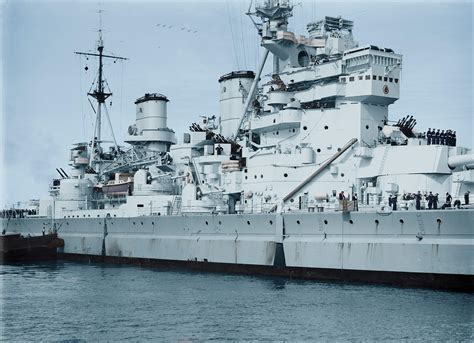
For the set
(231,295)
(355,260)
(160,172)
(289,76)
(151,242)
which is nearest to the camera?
(231,295)

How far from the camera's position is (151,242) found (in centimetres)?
3672

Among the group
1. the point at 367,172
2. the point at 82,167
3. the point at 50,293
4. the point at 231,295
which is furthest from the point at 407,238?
the point at 82,167

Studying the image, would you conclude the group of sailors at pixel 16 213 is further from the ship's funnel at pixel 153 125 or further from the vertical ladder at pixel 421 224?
the vertical ladder at pixel 421 224

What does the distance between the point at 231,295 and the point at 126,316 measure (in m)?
4.63

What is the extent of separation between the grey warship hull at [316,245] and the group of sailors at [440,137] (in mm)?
4467

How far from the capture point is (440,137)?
28.9 metres

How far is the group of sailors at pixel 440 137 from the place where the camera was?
2886cm

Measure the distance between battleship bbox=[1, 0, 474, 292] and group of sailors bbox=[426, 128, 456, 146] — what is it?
0.06m

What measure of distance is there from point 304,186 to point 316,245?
138 inches

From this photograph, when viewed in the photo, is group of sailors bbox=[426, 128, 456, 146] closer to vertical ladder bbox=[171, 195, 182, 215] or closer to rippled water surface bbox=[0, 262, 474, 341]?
rippled water surface bbox=[0, 262, 474, 341]

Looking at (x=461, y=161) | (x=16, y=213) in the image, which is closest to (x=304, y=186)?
(x=461, y=161)

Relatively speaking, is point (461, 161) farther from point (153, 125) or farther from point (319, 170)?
point (153, 125)

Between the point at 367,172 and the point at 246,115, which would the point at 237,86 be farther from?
the point at 367,172

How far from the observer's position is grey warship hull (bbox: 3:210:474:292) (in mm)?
24734
